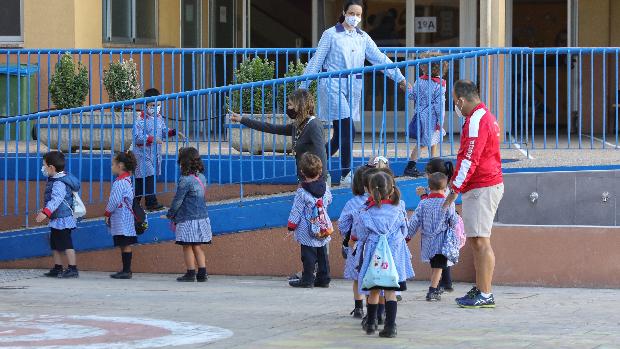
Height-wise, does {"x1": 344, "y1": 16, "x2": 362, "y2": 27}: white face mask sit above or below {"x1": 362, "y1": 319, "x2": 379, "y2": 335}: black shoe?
above

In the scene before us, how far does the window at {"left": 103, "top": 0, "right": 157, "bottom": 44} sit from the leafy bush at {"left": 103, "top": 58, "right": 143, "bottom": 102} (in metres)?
2.71

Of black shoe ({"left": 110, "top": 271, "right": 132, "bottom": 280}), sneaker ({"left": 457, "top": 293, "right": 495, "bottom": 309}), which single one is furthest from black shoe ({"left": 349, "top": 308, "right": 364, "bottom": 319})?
black shoe ({"left": 110, "top": 271, "right": 132, "bottom": 280})

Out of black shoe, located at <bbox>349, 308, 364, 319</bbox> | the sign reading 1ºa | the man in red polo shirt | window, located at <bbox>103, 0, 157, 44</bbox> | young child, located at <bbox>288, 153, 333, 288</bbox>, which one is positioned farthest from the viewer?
the sign reading 1ºa

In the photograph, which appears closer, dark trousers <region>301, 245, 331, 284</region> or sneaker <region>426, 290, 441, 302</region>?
sneaker <region>426, 290, 441, 302</region>

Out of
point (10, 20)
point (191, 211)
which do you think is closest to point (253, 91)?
point (191, 211)

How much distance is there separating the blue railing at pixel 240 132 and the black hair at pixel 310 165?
3.83 feet

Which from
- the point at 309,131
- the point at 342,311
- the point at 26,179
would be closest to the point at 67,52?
the point at 26,179

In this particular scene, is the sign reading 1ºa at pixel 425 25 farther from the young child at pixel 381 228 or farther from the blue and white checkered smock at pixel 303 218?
the young child at pixel 381 228

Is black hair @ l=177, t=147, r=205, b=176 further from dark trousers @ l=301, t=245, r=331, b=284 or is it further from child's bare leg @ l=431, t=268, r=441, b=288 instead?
child's bare leg @ l=431, t=268, r=441, b=288

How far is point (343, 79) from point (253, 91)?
3.67ft

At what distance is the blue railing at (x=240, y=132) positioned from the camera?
13594 mm

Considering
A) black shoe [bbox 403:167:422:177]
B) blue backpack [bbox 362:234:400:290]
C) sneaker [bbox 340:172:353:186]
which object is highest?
black shoe [bbox 403:167:422:177]

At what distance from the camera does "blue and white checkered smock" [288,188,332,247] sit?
40.4 ft

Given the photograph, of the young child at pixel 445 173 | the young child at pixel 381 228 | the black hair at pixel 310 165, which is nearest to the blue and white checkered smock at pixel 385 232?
the young child at pixel 381 228
